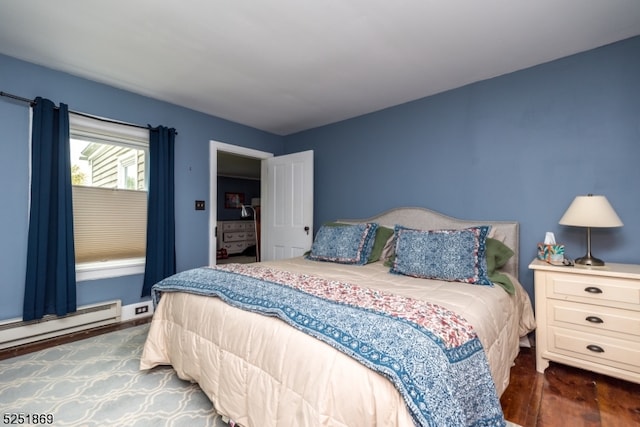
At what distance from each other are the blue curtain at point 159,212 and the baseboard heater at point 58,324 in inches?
12.8

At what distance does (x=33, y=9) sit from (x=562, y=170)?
A: 3829 millimetres

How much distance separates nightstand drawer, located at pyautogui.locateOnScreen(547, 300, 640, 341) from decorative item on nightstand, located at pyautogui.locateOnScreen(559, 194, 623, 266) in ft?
1.04

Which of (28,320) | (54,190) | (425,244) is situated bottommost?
(28,320)

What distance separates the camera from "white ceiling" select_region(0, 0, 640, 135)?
5.70 ft

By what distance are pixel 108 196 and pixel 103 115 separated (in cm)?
78

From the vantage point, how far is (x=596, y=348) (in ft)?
5.93

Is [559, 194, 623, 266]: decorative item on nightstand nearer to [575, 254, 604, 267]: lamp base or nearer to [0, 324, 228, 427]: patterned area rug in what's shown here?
[575, 254, 604, 267]: lamp base

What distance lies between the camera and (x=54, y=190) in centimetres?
243

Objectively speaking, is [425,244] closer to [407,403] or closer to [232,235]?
[407,403]

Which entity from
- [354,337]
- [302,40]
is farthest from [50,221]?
[354,337]

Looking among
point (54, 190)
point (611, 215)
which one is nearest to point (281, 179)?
point (54, 190)
